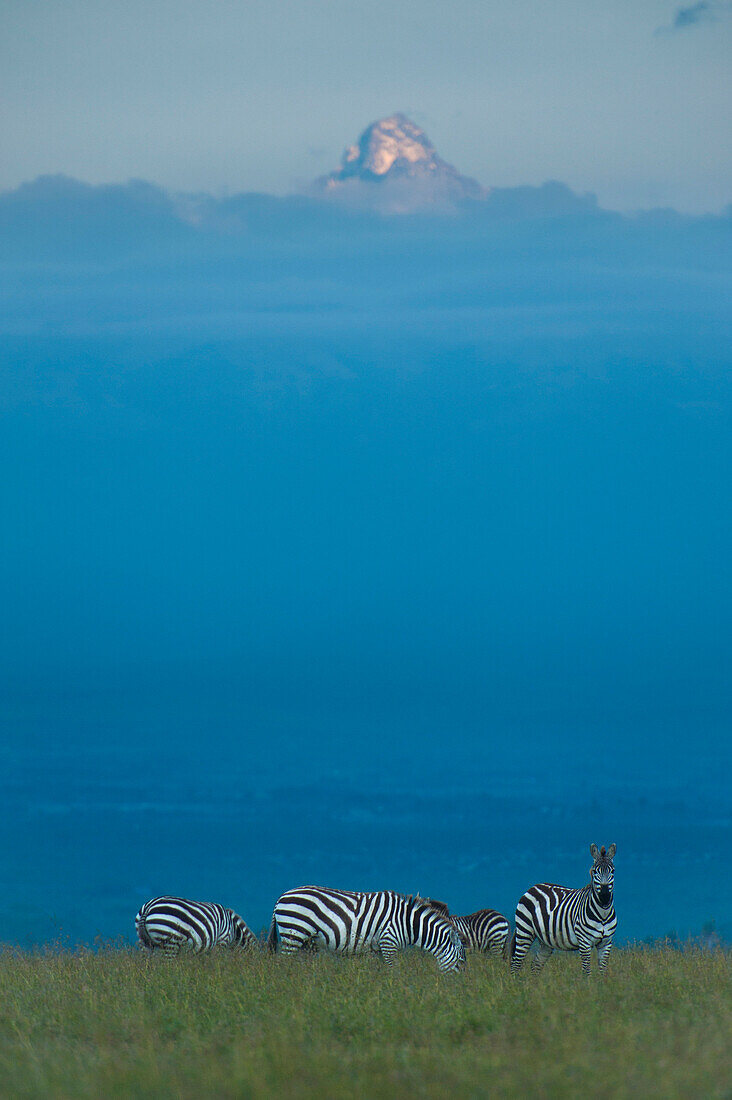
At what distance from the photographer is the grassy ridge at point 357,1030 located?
6.82m

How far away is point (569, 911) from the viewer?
568 inches

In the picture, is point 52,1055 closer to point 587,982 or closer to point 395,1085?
point 395,1085

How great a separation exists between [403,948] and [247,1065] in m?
8.91

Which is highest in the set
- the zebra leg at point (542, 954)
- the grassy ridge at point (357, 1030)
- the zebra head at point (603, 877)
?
the zebra head at point (603, 877)

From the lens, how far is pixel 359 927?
15445 mm

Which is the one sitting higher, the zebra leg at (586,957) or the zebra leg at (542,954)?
the zebra leg at (542,954)

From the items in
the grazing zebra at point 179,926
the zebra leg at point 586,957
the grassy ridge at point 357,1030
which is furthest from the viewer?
the grazing zebra at point 179,926

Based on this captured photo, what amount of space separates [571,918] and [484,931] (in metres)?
5.87

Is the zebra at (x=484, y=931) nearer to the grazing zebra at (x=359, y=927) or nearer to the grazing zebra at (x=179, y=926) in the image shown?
the grazing zebra at (x=359, y=927)

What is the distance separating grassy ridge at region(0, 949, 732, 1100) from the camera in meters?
6.82

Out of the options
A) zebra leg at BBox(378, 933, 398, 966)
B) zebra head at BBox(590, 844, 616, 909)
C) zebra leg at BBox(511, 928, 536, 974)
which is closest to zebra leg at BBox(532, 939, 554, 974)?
zebra leg at BBox(511, 928, 536, 974)

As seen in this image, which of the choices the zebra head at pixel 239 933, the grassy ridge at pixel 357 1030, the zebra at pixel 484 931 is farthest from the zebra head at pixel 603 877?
the zebra head at pixel 239 933

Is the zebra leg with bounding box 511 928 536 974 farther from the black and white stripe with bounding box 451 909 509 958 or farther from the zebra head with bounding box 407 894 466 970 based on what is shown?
the black and white stripe with bounding box 451 909 509 958

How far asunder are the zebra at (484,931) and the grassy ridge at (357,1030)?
14.4 ft
